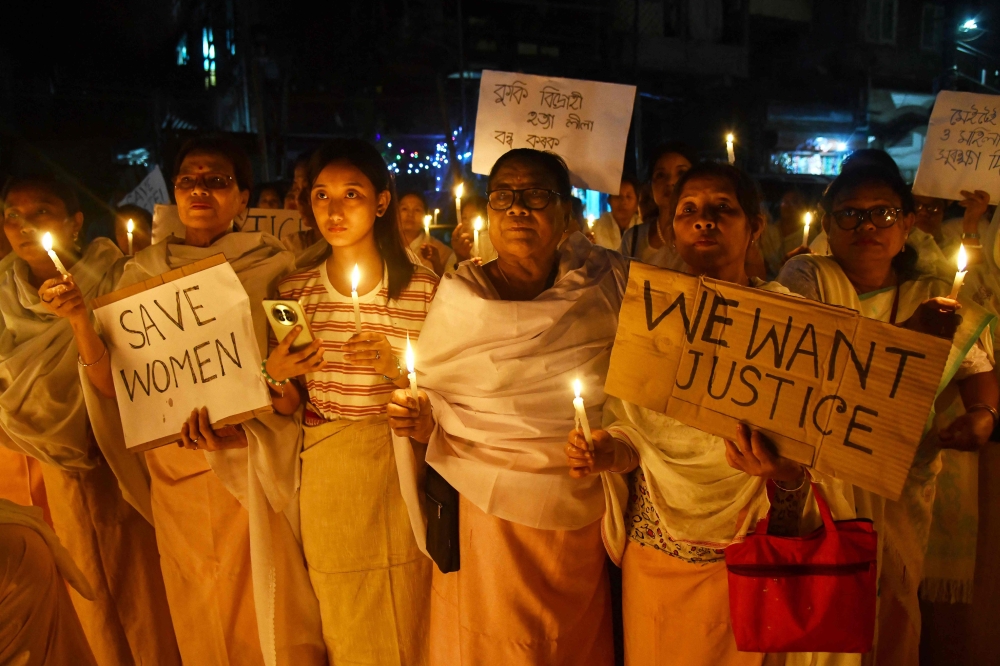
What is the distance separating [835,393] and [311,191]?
1966mm

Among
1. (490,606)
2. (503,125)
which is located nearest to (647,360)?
(490,606)

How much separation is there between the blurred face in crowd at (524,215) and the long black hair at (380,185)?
460 mm

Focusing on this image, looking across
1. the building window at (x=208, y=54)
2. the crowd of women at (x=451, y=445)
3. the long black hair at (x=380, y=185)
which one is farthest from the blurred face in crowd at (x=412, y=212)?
the building window at (x=208, y=54)

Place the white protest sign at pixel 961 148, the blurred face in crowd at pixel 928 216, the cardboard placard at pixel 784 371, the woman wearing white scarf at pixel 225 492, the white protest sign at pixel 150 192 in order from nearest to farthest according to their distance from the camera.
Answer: the cardboard placard at pixel 784 371
the woman wearing white scarf at pixel 225 492
the white protest sign at pixel 961 148
the blurred face in crowd at pixel 928 216
the white protest sign at pixel 150 192

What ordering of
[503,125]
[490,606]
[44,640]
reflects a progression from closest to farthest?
[44,640]
[490,606]
[503,125]

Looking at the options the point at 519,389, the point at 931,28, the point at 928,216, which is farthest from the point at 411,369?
the point at 931,28

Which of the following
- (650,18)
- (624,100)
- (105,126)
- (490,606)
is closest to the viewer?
(490,606)

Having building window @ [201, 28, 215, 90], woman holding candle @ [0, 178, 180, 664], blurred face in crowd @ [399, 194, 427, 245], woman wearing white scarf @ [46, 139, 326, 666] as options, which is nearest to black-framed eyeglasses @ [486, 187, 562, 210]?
woman wearing white scarf @ [46, 139, 326, 666]

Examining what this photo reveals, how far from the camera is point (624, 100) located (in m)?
4.17

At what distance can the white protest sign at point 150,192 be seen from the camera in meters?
6.62

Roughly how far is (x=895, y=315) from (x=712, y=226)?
821 mm

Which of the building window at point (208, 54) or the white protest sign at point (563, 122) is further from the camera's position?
the building window at point (208, 54)

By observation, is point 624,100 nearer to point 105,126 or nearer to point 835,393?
point 835,393

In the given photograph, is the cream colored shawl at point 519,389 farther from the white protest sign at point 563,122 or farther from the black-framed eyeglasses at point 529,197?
the white protest sign at point 563,122
